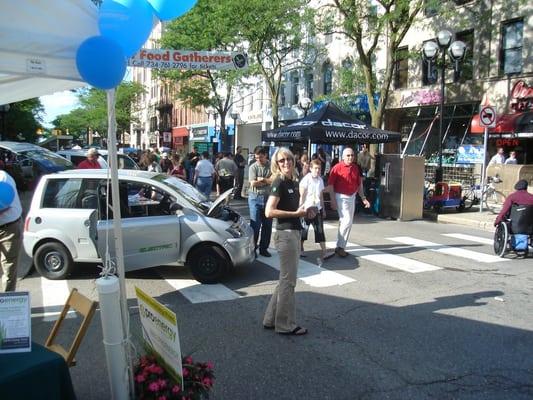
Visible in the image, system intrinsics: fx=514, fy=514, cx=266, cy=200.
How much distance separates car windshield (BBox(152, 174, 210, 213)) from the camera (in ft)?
24.4

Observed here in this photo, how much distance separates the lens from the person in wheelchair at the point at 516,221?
871cm

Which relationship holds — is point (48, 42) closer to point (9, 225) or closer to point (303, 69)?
point (9, 225)

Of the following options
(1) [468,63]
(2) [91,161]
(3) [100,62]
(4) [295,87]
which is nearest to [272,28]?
(1) [468,63]

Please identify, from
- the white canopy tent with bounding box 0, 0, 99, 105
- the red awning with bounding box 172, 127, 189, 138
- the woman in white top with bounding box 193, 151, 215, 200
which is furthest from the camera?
the red awning with bounding box 172, 127, 189, 138

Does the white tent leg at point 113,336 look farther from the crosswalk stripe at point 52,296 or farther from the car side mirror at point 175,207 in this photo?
the car side mirror at point 175,207

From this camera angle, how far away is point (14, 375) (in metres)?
2.70

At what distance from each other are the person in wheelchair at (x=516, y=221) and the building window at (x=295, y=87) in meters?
26.5

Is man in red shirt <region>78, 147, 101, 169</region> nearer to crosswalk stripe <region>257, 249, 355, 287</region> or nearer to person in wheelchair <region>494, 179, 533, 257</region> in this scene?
crosswalk stripe <region>257, 249, 355, 287</region>

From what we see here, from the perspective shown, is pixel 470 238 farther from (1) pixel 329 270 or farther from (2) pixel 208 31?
(2) pixel 208 31

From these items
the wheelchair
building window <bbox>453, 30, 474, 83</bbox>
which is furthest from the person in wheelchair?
building window <bbox>453, 30, 474, 83</bbox>

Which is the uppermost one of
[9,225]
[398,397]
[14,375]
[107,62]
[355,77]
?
[355,77]

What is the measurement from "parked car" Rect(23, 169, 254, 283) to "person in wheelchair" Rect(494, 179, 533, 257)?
15.4 feet

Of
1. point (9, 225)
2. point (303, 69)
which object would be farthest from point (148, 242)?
point (303, 69)

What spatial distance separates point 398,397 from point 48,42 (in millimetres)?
3577
